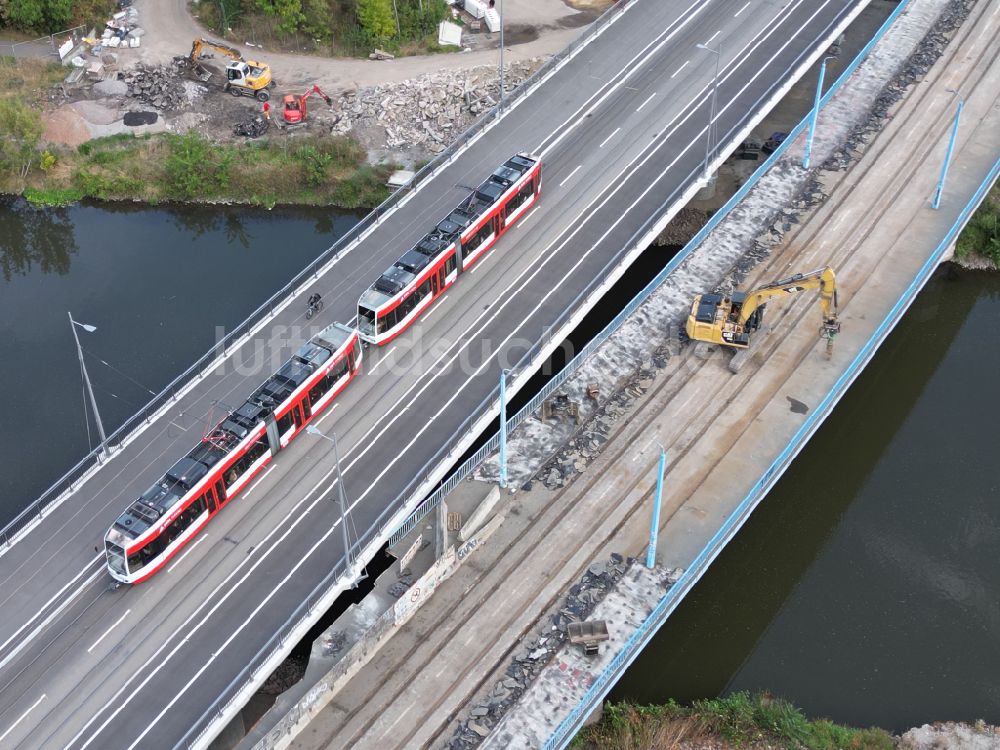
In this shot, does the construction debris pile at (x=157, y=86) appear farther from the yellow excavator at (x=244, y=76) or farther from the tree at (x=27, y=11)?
the tree at (x=27, y=11)

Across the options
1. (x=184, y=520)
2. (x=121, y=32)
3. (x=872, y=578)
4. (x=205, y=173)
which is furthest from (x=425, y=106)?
(x=872, y=578)

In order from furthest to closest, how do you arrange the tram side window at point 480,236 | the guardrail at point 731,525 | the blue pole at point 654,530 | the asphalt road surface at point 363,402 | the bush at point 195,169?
the bush at point 195,169 < the tram side window at point 480,236 < the blue pole at point 654,530 < the guardrail at point 731,525 < the asphalt road surface at point 363,402

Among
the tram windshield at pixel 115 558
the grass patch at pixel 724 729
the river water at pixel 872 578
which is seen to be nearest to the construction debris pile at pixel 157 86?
the tram windshield at pixel 115 558

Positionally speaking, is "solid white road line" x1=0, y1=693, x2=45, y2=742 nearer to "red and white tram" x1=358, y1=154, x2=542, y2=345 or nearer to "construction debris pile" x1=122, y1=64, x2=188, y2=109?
"red and white tram" x1=358, y1=154, x2=542, y2=345

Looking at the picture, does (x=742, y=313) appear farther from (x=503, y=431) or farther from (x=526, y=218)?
(x=503, y=431)

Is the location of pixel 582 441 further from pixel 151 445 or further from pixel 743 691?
pixel 151 445

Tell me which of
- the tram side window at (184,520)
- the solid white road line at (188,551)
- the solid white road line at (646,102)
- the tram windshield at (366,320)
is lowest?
the solid white road line at (188,551)

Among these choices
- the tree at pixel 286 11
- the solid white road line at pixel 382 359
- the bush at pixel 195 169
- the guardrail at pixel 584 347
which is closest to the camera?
the guardrail at pixel 584 347
